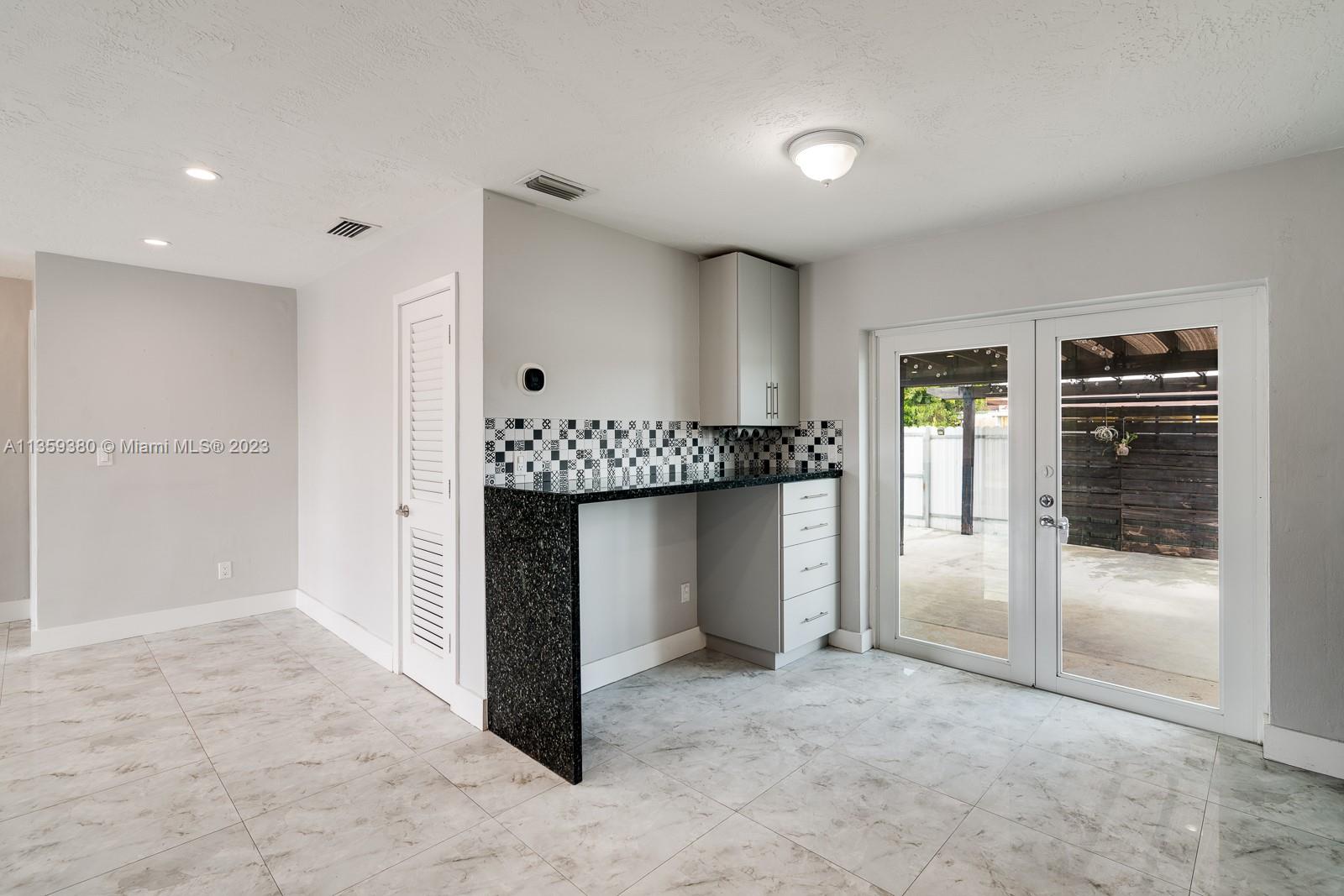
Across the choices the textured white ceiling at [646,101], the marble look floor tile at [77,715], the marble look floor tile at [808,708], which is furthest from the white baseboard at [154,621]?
the marble look floor tile at [808,708]

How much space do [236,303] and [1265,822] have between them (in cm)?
612

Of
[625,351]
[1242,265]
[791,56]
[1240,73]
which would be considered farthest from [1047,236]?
[625,351]

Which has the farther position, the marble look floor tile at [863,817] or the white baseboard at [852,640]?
the white baseboard at [852,640]

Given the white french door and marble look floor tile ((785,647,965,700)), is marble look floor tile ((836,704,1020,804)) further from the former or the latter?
the white french door

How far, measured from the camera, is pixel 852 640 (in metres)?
3.90

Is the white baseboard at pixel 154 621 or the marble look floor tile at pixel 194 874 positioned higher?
the white baseboard at pixel 154 621

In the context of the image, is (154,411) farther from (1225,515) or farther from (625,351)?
(1225,515)

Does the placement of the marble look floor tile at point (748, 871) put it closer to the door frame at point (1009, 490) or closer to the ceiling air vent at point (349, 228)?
the door frame at point (1009, 490)

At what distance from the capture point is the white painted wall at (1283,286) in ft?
8.06

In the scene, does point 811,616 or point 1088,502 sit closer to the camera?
point 1088,502

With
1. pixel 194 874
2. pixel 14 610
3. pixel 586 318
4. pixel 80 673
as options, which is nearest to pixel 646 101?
pixel 586 318

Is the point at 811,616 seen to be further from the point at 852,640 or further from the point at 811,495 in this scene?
the point at 811,495

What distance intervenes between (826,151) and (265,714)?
3.50 meters

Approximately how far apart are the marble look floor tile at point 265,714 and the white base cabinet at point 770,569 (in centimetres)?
201
